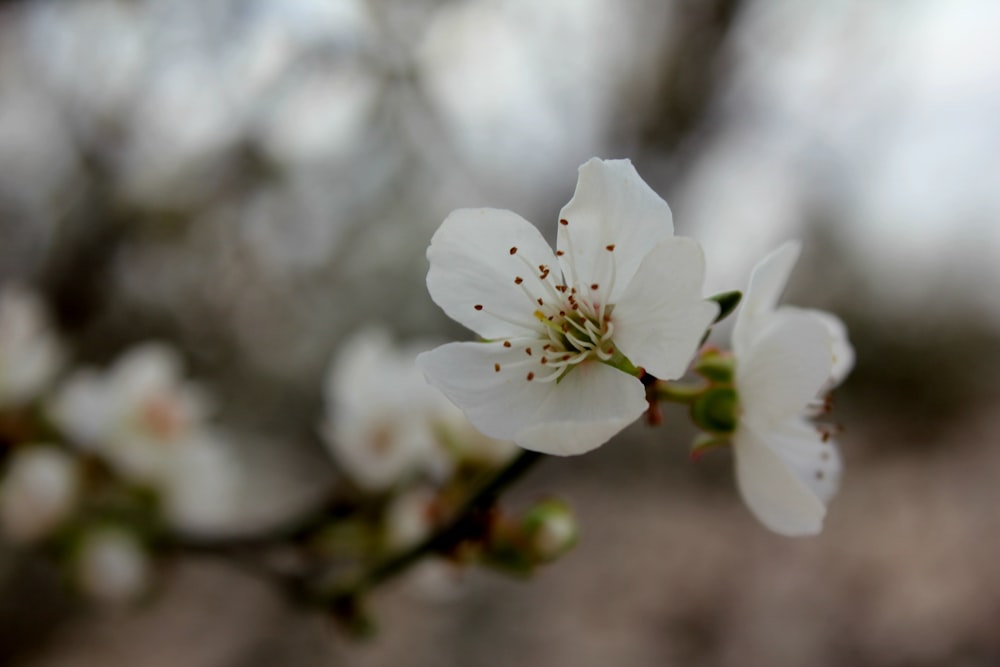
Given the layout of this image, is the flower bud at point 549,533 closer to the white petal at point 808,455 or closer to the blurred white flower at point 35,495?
the white petal at point 808,455

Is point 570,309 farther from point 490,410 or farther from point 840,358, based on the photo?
point 840,358

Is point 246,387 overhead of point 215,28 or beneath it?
beneath

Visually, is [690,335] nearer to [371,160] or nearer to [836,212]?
[371,160]

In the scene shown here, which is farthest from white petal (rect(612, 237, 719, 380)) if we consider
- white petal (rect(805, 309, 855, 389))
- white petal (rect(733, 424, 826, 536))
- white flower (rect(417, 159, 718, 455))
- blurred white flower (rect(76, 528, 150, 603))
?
blurred white flower (rect(76, 528, 150, 603))

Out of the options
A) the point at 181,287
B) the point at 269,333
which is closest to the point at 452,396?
the point at 181,287

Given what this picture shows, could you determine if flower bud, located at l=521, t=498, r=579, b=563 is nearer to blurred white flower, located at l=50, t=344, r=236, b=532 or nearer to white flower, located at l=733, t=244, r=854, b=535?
white flower, located at l=733, t=244, r=854, b=535
